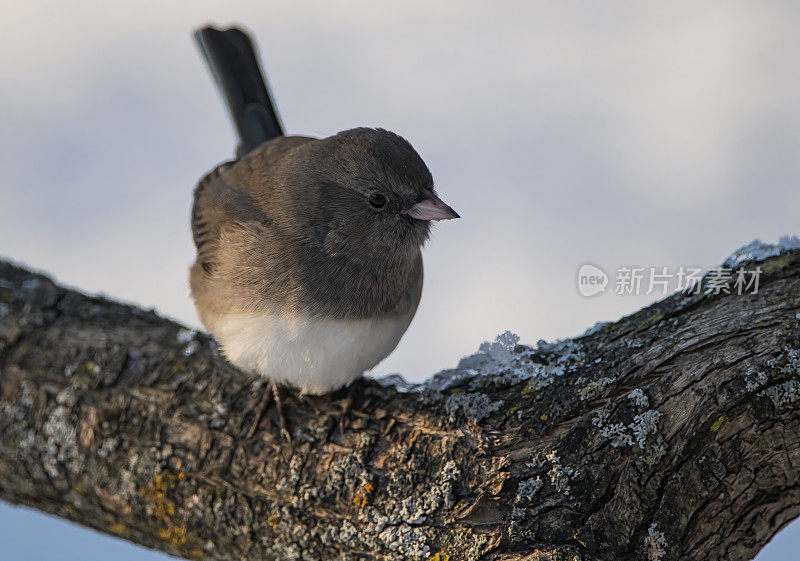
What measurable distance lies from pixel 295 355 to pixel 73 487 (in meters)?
0.77

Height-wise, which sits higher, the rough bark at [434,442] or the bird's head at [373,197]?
the bird's head at [373,197]

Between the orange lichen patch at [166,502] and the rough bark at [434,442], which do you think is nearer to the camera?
the rough bark at [434,442]

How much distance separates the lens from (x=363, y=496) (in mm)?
1724

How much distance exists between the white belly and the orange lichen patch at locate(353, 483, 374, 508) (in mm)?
279

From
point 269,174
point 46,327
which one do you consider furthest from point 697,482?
point 46,327

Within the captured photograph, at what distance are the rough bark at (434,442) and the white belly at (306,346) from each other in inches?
5.6

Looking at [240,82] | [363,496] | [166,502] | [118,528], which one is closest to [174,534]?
[166,502]

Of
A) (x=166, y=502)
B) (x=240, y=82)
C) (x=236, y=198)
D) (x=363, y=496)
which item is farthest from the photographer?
(x=240, y=82)

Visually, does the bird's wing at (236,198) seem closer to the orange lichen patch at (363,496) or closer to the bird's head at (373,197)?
the bird's head at (373,197)

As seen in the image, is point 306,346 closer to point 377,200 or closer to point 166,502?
point 377,200

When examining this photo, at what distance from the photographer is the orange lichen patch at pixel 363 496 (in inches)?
67.7

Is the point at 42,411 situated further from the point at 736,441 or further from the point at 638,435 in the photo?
the point at 736,441

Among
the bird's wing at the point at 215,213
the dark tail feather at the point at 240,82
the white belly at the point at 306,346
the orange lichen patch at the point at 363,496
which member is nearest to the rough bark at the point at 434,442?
the orange lichen patch at the point at 363,496

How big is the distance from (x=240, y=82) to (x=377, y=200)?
3.20 ft
